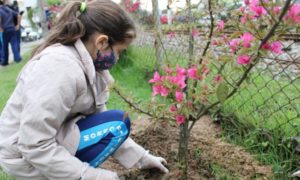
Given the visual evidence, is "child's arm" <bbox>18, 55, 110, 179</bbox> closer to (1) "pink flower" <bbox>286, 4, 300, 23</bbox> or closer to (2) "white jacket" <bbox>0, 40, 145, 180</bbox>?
(2) "white jacket" <bbox>0, 40, 145, 180</bbox>

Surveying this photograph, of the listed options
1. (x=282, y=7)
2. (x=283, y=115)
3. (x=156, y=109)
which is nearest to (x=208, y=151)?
(x=283, y=115)

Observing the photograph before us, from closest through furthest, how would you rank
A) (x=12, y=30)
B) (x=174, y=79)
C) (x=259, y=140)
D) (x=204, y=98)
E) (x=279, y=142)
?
(x=174, y=79)
(x=204, y=98)
(x=279, y=142)
(x=259, y=140)
(x=12, y=30)

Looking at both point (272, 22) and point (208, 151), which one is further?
point (208, 151)

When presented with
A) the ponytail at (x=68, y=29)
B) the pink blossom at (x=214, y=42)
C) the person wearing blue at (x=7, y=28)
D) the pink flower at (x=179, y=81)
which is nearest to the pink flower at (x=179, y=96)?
the pink flower at (x=179, y=81)

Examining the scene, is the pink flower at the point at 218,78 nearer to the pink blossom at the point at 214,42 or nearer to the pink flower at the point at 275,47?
the pink blossom at the point at 214,42

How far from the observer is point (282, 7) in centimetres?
113

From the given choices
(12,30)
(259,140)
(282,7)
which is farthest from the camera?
(12,30)

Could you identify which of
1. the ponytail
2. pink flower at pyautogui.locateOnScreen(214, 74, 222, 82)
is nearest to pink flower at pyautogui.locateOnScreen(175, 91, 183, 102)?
pink flower at pyautogui.locateOnScreen(214, 74, 222, 82)

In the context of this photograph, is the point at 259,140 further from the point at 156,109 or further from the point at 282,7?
the point at 282,7

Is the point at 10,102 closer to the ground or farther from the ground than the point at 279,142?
farther from the ground

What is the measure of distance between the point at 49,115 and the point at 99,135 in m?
0.34

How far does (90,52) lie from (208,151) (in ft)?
2.94

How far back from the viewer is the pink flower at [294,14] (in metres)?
1.10

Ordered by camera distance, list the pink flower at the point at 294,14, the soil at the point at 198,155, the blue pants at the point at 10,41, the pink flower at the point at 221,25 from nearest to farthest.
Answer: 1. the pink flower at the point at 294,14
2. the pink flower at the point at 221,25
3. the soil at the point at 198,155
4. the blue pants at the point at 10,41
